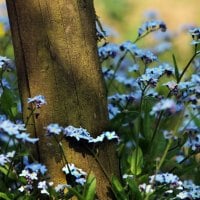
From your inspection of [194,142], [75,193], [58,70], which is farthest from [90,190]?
[194,142]

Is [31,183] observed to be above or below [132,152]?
below

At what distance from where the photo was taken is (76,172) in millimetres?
2170

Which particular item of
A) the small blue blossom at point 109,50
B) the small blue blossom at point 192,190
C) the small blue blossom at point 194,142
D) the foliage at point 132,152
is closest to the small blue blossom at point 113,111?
the foliage at point 132,152

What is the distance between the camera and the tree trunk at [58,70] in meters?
2.26

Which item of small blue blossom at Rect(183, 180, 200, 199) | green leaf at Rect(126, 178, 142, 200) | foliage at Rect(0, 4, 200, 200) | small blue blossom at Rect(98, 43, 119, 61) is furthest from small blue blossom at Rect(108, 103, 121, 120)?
green leaf at Rect(126, 178, 142, 200)

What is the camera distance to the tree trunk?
2.26 meters

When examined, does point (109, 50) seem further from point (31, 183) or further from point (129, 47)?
point (31, 183)

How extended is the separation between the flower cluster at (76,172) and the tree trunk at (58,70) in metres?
0.06

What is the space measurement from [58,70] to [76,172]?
1.13ft

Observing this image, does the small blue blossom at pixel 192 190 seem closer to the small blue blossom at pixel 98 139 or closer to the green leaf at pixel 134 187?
the green leaf at pixel 134 187

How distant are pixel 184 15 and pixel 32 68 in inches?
174

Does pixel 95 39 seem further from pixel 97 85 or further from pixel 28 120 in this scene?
pixel 28 120

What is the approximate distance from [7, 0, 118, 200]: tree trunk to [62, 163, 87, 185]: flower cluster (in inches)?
2.4

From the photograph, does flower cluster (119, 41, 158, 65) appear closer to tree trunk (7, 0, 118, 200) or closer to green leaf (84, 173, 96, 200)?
tree trunk (7, 0, 118, 200)
